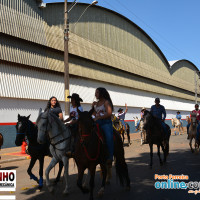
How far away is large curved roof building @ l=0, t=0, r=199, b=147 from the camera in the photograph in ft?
58.5

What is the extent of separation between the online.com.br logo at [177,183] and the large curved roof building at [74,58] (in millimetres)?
13021

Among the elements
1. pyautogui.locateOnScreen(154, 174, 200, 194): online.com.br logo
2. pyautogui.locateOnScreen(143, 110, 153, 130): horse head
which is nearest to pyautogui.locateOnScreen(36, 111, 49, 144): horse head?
pyautogui.locateOnScreen(154, 174, 200, 194): online.com.br logo

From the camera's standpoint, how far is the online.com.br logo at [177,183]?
6361mm

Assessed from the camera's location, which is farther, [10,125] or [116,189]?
[10,125]

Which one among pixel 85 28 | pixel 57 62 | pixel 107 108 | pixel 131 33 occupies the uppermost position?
pixel 131 33

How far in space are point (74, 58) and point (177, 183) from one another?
1905 cm

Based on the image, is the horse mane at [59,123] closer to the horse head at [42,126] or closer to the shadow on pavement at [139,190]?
the horse head at [42,126]

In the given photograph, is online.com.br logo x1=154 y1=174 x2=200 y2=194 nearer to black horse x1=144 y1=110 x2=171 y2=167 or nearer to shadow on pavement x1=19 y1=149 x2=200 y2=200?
shadow on pavement x1=19 y1=149 x2=200 y2=200

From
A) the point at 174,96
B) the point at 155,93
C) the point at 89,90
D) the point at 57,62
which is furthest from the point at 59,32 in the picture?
the point at 174,96

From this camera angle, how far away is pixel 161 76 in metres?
43.9

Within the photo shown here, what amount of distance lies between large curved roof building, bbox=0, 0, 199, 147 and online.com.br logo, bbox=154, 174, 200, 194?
42.7 feet

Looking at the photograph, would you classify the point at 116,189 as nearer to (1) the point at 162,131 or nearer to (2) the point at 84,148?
(2) the point at 84,148

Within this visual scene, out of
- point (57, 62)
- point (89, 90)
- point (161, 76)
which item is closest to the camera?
point (57, 62)

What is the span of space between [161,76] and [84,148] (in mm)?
40413
